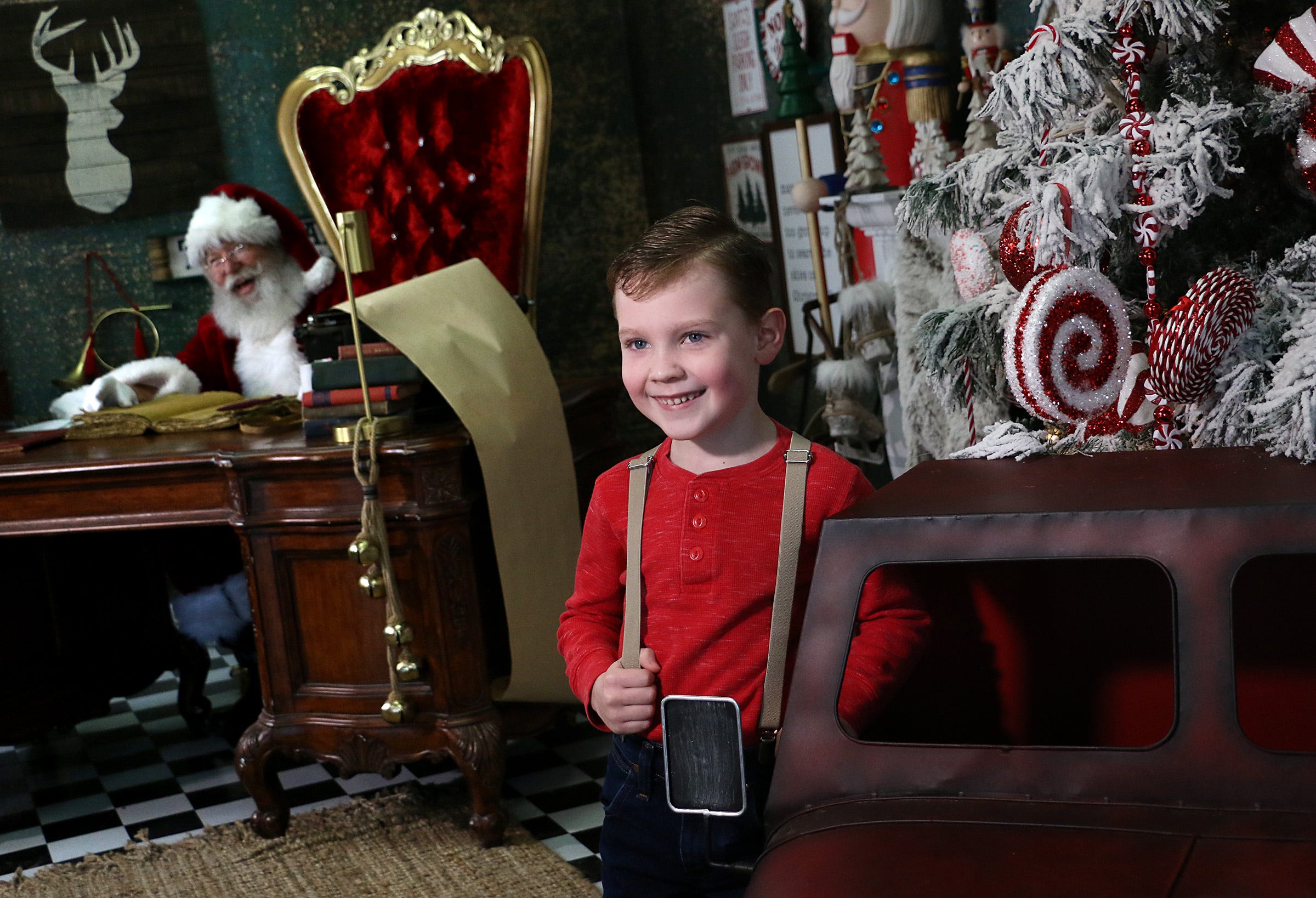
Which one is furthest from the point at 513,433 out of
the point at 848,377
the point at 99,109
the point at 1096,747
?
the point at 99,109

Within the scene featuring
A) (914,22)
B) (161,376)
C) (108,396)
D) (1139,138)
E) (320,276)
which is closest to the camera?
(1139,138)

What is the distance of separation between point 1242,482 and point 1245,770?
0.78ft

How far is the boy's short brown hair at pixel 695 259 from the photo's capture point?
4.18ft

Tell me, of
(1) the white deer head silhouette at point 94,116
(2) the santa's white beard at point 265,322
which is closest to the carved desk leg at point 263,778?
(2) the santa's white beard at point 265,322

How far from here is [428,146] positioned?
13.9 ft

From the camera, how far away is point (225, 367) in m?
4.01

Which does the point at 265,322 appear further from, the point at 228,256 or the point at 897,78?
the point at 897,78

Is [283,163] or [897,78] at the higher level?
[283,163]

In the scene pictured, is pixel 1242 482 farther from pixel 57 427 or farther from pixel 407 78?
pixel 407 78

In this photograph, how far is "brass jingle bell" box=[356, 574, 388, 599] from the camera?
243 centimetres

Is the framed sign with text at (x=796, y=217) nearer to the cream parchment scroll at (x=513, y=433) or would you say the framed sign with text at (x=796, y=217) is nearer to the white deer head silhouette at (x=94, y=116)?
the cream parchment scroll at (x=513, y=433)

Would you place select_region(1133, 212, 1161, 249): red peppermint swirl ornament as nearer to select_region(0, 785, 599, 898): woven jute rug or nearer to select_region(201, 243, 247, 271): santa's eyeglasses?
select_region(0, 785, 599, 898): woven jute rug

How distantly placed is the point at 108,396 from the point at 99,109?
6.58ft

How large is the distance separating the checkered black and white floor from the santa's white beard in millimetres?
1111
